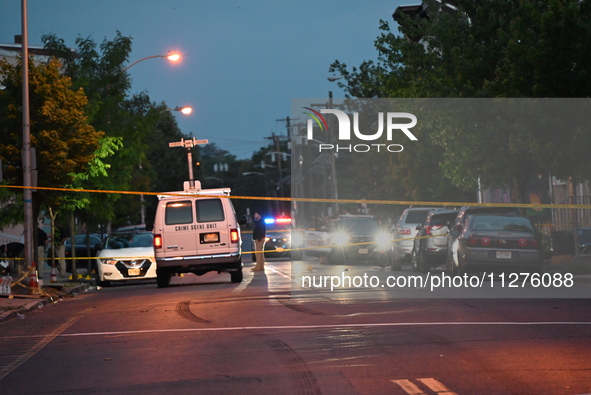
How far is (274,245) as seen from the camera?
4703 centimetres

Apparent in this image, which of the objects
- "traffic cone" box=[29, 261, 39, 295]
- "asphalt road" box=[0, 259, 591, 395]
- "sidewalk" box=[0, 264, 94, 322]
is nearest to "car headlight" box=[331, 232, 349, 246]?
"sidewalk" box=[0, 264, 94, 322]

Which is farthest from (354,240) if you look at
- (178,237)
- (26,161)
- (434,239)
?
(26,161)

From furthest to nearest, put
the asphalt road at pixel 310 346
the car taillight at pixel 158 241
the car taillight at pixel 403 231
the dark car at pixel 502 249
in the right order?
the car taillight at pixel 403 231, the car taillight at pixel 158 241, the dark car at pixel 502 249, the asphalt road at pixel 310 346

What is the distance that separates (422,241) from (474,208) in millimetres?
3803

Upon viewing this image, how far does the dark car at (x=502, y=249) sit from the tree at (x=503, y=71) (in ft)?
12.6

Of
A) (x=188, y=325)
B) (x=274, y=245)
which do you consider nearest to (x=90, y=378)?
(x=188, y=325)

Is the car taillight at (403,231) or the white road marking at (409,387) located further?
the car taillight at (403,231)

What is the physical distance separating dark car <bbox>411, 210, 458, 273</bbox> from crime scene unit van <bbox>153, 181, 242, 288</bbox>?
5.59 meters

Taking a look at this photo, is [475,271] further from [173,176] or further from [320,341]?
[173,176]

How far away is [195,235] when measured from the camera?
2548cm

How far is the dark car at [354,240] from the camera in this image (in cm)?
3628

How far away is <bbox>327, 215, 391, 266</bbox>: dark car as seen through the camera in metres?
36.3

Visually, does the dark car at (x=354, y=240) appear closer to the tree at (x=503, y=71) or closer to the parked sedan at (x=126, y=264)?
the tree at (x=503, y=71)

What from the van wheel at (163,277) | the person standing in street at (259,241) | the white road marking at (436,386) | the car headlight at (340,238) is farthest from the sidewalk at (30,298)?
the car headlight at (340,238)
